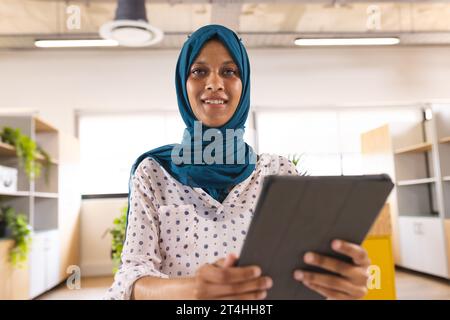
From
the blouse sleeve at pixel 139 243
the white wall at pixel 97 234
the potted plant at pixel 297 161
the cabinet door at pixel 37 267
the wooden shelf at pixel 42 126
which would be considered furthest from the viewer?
the white wall at pixel 97 234

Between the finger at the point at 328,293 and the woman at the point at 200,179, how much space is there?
239 millimetres

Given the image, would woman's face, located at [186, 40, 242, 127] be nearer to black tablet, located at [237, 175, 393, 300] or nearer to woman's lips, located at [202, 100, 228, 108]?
woman's lips, located at [202, 100, 228, 108]

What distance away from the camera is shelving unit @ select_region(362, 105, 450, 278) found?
9.73 feet

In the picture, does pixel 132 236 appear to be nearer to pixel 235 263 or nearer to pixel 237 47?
pixel 235 263

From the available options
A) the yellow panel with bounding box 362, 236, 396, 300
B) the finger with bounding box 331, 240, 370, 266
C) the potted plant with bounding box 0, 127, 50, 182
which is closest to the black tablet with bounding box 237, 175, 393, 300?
the finger with bounding box 331, 240, 370, 266

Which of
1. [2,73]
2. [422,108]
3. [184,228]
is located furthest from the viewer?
[422,108]

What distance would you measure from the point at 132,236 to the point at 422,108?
14.7ft

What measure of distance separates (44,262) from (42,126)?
0.95 meters

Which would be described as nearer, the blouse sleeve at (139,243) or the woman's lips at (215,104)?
the blouse sleeve at (139,243)

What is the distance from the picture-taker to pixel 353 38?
3.48 metres

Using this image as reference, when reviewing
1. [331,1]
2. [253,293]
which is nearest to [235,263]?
[253,293]

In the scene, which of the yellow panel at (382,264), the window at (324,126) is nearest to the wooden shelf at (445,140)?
the window at (324,126)

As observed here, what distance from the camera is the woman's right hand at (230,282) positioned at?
0.37m

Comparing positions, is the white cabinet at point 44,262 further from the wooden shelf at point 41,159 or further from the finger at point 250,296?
the finger at point 250,296
